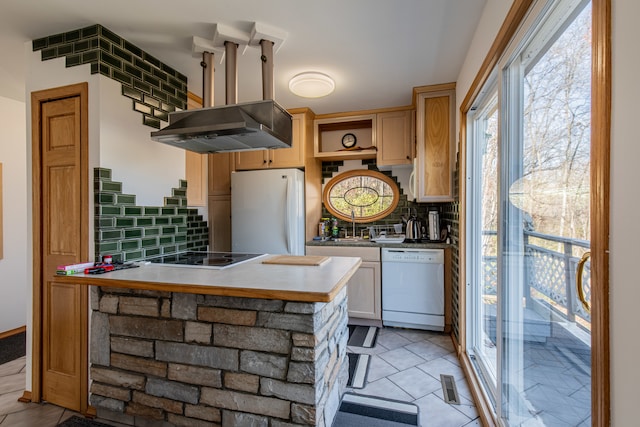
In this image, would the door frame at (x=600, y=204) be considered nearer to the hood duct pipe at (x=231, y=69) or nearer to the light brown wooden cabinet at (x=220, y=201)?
the hood duct pipe at (x=231, y=69)

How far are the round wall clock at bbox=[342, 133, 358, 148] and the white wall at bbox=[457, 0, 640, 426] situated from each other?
10.0ft

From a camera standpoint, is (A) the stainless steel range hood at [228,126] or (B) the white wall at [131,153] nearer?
(A) the stainless steel range hood at [228,126]

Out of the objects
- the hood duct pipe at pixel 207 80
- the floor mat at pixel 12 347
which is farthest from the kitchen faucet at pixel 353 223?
the floor mat at pixel 12 347

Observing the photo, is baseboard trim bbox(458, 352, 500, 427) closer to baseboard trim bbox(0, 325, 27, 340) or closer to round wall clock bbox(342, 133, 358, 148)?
round wall clock bbox(342, 133, 358, 148)

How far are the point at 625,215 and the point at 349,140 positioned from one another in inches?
126

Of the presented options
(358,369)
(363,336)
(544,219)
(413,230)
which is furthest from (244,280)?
(413,230)

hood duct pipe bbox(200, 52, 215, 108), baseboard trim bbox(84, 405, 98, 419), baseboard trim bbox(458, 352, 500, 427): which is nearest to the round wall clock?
hood duct pipe bbox(200, 52, 215, 108)

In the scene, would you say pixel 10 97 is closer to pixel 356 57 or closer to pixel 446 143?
pixel 356 57

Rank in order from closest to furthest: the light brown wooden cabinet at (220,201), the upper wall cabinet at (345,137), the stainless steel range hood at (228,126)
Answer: the stainless steel range hood at (228,126)
the upper wall cabinet at (345,137)
the light brown wooden cabinet at (220,201)

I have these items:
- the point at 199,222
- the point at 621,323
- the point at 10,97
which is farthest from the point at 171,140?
the point at 10,97

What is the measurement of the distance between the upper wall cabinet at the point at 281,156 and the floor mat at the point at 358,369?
6.45ft

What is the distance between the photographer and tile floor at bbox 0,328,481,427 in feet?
6.03

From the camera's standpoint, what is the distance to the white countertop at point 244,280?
126 cm

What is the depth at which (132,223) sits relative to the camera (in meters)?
2.06
